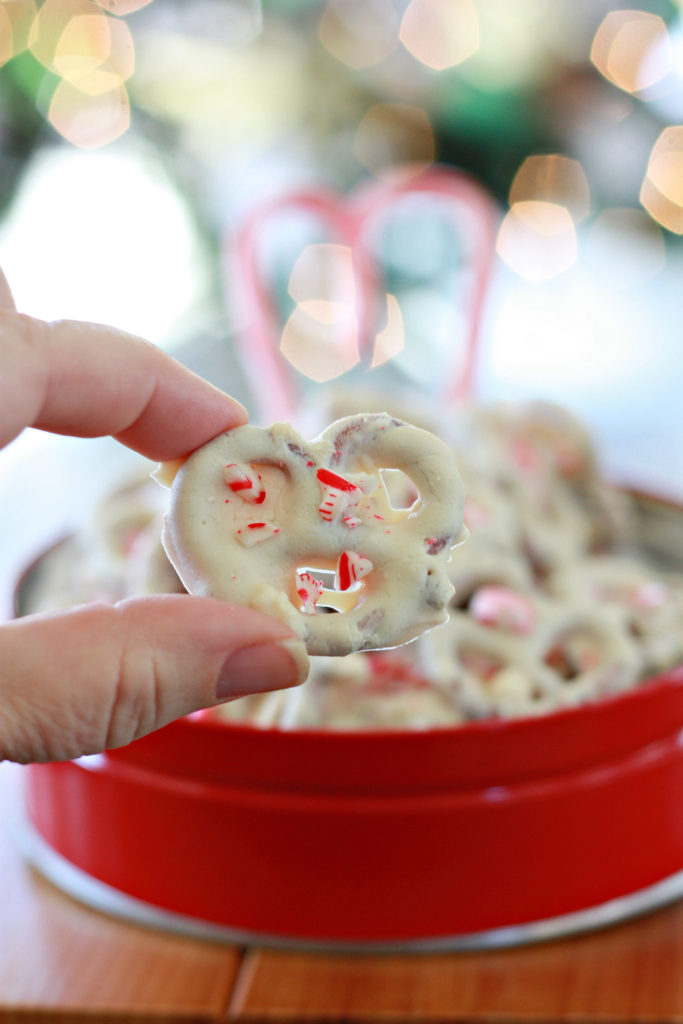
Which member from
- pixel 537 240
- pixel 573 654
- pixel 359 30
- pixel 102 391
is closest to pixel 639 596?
pixel 573 654

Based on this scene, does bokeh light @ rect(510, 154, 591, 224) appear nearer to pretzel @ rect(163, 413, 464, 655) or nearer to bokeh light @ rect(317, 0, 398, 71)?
bokeh light @ rect(317, 0, 398, 71)

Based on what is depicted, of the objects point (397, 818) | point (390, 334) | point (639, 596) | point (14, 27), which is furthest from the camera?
point (390, 334)

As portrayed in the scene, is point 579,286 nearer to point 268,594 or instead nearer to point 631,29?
point 631,29

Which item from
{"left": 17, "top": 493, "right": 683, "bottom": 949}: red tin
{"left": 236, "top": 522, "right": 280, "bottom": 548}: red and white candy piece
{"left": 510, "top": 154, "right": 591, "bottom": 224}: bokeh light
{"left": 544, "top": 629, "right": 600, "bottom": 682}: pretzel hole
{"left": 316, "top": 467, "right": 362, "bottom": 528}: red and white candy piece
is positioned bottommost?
{"left": 17, "top": 493, "right": 683, "bottom": 949}: red tin

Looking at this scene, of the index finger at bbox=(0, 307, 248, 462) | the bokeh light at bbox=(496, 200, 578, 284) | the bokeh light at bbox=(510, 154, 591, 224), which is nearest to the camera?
the index finger at bbox=(0, 307, 248, 462)

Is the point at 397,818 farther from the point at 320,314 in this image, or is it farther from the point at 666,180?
the point at 666,180

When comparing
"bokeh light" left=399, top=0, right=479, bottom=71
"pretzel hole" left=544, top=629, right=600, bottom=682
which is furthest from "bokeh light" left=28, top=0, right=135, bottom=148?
"pretzel hole" left=544, top=629, right=600, bottom=682

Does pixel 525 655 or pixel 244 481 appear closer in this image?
pixel 244 481
